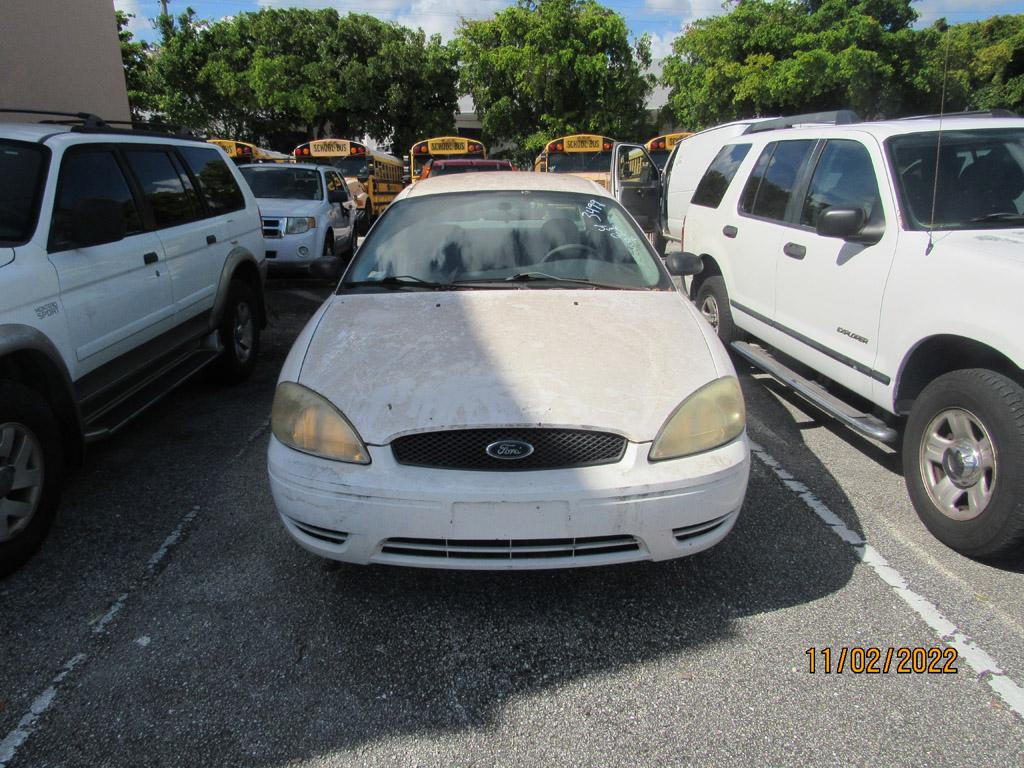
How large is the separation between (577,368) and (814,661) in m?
1.36

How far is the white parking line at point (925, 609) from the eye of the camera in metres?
2.44

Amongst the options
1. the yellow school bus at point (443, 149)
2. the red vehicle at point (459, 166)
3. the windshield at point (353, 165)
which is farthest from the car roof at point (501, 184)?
the yellow school bus at point (443, 149)

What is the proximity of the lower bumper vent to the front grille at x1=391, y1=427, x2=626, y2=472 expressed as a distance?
36 centimetres

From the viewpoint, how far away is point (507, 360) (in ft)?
9.50

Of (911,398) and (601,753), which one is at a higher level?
(911,398)

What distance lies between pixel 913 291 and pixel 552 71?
2999cm

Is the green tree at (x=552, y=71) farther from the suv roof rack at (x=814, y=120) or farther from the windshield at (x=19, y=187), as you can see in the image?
the windshield at (x=19, y=187)

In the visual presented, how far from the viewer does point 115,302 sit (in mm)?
4062

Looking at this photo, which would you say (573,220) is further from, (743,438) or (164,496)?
(164,496)

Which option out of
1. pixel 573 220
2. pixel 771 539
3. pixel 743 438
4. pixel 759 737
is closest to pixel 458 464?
pixel 743 438

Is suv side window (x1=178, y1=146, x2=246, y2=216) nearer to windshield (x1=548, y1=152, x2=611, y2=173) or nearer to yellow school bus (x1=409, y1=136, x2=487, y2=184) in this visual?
windshield (x1=548, y1=152, x2=611, y2=173)

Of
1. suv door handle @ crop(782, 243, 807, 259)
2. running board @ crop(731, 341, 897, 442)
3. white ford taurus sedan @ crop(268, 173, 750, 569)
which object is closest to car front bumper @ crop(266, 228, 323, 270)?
running board @ crop(731, 341, 897, 442)

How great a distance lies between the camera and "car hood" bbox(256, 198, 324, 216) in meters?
10.2

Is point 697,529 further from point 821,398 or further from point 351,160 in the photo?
point 351,160
